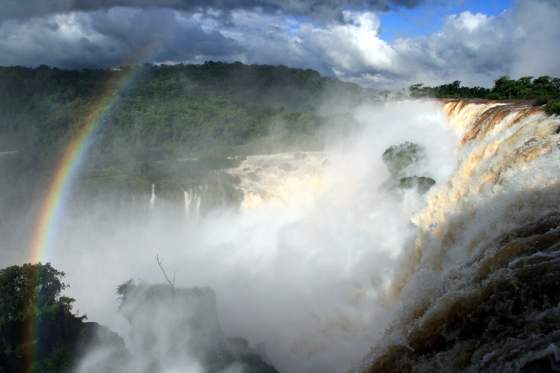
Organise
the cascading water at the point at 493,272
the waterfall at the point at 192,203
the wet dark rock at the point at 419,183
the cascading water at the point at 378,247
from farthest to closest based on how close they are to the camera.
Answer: the waterfall at the point at 192,203
the wet dark rock at the point at 419,183
the cascading water at the point at 378,247
the cascading water at the point at 493,272

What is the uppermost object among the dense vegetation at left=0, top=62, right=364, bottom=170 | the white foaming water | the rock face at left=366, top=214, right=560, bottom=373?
the dense vegetation at left=0, top=62, right=364, bottom=170

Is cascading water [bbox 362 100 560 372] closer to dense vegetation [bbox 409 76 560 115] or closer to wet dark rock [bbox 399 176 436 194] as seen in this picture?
wet dark rock [bbox 399 176 436 194]

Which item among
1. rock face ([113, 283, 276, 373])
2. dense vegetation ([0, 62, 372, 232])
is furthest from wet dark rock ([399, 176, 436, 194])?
dense vegetation ([0, 62, 372, 232])

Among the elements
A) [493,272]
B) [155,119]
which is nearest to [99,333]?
[493,272]

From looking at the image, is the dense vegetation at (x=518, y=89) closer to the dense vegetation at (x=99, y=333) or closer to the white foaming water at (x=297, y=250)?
the white foaming water at (x=297, y=250)

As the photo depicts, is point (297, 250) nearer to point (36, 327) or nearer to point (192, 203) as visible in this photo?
point (192, 203)

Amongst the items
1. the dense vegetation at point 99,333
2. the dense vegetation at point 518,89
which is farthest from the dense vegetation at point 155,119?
the dense vegetation at point 99,333
